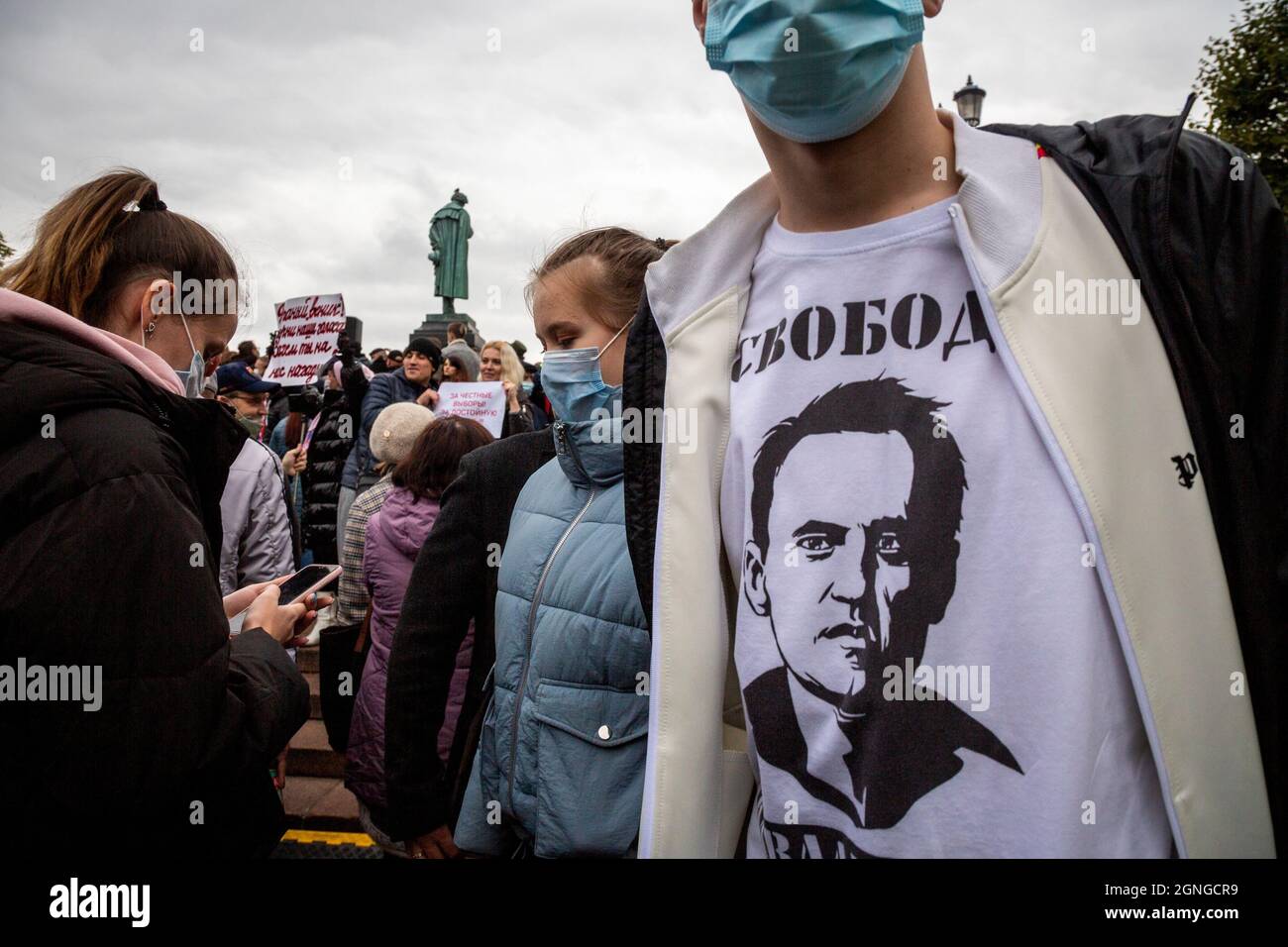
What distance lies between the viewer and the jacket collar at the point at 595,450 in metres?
2.16

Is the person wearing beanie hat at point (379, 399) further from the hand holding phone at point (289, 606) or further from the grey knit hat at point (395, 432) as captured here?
the hand holding phone at point (289, 606)

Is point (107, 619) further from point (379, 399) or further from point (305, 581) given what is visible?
point (379, 399)

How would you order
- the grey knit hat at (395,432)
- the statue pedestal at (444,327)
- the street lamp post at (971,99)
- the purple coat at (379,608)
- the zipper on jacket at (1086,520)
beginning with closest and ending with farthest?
the zipper on jacket at (1086,520), the purple coat at (379,608), the grey knit hat at (395,432), the street lamp post at (971,99), the statue pedestal at (444,327)

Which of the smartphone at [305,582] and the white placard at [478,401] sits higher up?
the white placard at [478,401]

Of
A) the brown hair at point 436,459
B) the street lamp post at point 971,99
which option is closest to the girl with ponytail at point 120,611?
the brown hair at point 436,459

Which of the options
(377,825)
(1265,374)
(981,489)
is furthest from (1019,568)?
(377,825)

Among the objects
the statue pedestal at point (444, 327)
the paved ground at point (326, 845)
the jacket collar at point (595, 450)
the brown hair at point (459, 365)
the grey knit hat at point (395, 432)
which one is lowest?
the paved ground at point (326, 845)

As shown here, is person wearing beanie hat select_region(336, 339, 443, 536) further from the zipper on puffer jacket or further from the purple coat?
the zipper on puffer jacket

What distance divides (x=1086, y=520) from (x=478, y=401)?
20.0 feet

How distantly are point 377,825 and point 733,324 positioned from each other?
2938 mm

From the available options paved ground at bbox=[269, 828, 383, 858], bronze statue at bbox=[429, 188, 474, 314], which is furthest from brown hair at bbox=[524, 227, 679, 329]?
bronze statue at bbox=[429, 188, 474, 314]

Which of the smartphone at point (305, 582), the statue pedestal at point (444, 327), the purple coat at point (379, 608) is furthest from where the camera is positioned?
the statue pedestal at point (444, 327)

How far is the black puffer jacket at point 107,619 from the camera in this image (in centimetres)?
125

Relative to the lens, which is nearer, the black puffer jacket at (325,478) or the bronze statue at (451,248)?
the black puffer jacket at (325,478)
